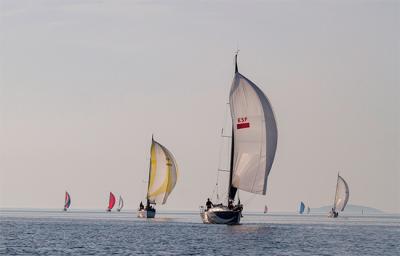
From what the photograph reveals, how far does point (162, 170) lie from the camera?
464ft

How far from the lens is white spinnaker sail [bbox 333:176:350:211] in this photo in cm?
19150

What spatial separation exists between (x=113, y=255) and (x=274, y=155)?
38.5 meters

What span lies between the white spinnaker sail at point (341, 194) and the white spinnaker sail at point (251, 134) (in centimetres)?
9368

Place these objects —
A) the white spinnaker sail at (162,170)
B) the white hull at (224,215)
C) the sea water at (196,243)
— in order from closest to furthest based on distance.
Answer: the sea water at (196,243), the white hull at (224,215), the white spinnaker sail at (162,170)

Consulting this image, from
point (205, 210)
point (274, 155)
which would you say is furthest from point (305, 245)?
point (205, 210)

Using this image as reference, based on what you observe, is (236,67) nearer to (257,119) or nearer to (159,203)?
(257,119)

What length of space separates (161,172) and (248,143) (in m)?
44.2

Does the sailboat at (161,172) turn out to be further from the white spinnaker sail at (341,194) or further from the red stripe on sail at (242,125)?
the white spinnaker sail at (341,194)

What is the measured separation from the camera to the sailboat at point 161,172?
5566 inches

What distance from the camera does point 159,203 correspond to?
142 metres

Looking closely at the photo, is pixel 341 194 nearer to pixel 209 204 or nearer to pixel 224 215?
pixel 209 204

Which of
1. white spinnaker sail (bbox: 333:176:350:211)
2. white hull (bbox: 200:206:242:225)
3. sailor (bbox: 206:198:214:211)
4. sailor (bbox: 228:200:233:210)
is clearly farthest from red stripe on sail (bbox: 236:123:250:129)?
white spinnaker sail (bbox: 333:176:350:211)

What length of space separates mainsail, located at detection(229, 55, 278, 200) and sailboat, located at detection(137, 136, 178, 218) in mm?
40762

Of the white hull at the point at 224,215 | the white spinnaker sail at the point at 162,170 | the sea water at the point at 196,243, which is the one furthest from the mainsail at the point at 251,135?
the white spinnaker sail at the point at 162,170
